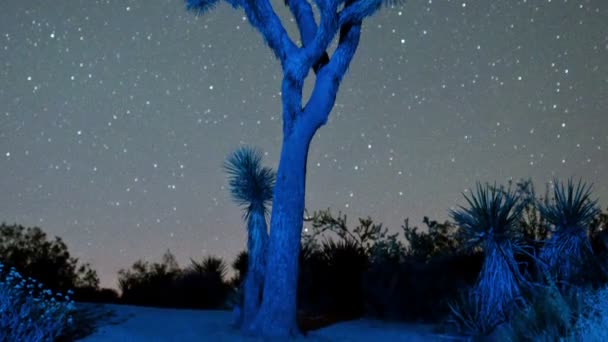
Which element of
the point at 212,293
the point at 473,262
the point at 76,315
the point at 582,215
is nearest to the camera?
the point at 76,315

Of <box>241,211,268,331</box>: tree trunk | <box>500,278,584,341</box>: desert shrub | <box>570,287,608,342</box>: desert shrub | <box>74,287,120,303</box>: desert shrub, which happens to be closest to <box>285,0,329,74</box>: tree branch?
<box>241,211,268,331</box>: tree trunk

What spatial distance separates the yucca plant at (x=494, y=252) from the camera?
11.3 m

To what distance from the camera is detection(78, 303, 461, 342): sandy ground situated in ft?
34.2

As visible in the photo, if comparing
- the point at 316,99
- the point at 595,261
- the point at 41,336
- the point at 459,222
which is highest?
the point at 316,99

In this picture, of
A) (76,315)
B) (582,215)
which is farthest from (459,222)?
(76,315)

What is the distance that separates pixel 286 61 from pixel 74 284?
10319mm

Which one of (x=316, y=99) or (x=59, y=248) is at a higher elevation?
(x=316, y=99)

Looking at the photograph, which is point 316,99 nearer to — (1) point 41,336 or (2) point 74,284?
(1) point 41,336

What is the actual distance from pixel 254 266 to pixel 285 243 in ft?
3.37

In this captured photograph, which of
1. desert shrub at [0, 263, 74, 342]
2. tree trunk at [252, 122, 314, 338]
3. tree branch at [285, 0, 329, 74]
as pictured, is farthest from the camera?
tree branch at [285, 0, 329, 74]

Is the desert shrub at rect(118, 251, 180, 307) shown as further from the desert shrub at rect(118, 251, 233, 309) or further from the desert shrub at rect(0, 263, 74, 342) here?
the desert shrub at rect(0, 263, 74, 342)

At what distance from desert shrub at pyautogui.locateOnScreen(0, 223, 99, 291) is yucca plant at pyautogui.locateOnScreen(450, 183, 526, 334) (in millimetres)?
9684

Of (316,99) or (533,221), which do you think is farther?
(533,221)

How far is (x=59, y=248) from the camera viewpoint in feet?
61.7
